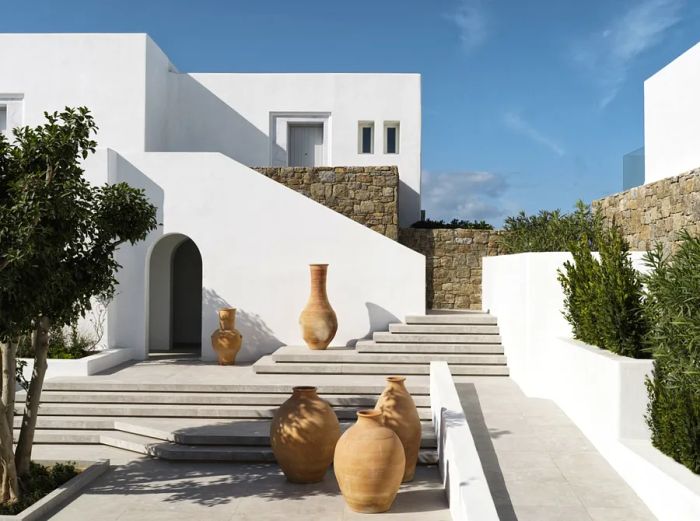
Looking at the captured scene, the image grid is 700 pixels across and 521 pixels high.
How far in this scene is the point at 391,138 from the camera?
17453mm

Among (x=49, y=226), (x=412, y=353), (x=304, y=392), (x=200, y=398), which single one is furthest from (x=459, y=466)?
(x=412, y=353)

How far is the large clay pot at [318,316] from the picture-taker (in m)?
11.5

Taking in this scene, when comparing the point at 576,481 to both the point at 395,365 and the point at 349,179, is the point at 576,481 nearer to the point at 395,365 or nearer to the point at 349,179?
the point at 395,365

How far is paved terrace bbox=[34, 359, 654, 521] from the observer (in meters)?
5.68

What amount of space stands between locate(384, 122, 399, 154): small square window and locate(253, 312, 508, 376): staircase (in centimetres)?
642

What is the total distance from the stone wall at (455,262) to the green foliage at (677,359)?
9131 mm

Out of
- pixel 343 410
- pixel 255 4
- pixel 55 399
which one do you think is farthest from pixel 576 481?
pixel 255 4

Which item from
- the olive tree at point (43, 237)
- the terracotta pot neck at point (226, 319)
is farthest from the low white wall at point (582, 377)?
the olive tree at point (43, 237)

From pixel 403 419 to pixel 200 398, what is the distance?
3.83m

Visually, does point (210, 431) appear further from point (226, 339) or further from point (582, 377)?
point (582, 377)

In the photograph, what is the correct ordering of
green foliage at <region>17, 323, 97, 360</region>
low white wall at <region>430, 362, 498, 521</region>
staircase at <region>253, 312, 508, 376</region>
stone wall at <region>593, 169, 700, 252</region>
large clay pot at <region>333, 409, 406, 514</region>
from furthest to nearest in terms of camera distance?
green foliage at <region>17, 323, 97, 360</region> < staircase at <region>253, 312, 508, 376</region> < stone wall at <region>593, 169, 700, 252</region> < large clay pot at <region>333, 409, 406, 514</region> < low white wall at <region>430, 362, 498, 521</region>

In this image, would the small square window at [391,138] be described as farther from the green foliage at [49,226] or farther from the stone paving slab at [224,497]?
the stone paving slab at [224,497]

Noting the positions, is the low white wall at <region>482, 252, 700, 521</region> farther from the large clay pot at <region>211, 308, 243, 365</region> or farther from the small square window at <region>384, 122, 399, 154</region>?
the small square window at <region>384, 122, 399, 154</region>

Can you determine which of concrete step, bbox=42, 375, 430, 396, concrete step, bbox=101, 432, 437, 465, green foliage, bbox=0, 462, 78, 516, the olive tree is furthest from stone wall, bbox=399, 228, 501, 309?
green foliage, bbox=0, 462, 78, 516
